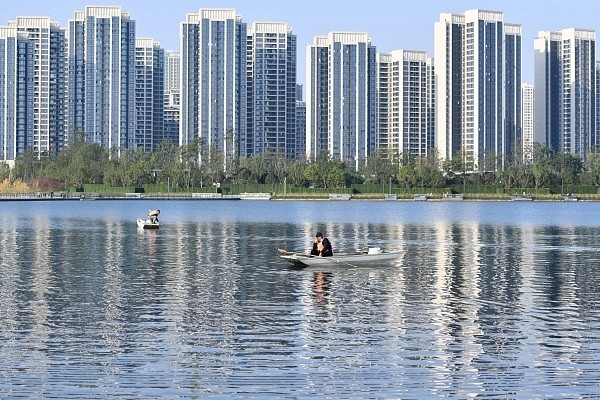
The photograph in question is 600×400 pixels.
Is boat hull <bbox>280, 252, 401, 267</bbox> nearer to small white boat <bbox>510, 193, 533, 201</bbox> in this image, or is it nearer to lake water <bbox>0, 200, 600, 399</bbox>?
lake water <bbox>0, 200, 600, 399</bbox>

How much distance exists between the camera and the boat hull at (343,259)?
42719 millimetres

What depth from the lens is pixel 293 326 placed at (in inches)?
1049

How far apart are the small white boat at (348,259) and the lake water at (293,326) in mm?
393

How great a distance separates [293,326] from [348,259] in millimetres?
16819

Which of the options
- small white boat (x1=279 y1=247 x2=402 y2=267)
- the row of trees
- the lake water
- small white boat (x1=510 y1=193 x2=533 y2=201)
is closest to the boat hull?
small white boat (x1=279 y1=247 x2=402 y2=267)

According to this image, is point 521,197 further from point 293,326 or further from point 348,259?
point 293,326

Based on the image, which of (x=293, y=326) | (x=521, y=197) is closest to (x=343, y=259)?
(x=293, y=326)

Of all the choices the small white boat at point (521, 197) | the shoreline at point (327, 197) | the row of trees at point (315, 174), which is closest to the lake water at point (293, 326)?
the shoreline at point (327, 197)

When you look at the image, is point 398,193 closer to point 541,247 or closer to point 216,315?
point 541,247

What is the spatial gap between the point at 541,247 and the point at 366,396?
4223 centimetres

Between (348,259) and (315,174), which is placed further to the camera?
(315,174)

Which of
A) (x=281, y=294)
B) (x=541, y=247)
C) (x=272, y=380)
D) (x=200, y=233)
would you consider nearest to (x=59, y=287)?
(x=281, y=294)

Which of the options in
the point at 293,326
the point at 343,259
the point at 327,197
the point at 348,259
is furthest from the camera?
the point at 327,197

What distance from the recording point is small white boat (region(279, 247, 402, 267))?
4272 centimetres
